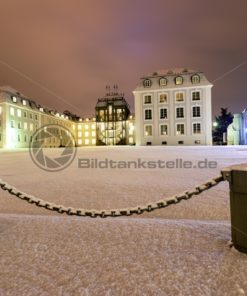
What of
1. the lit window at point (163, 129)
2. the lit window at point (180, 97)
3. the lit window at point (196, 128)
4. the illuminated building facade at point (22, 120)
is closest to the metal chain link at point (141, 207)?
the lit window at point (163, 129)

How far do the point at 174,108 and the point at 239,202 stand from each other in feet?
144

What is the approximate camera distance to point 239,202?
2.24 metres

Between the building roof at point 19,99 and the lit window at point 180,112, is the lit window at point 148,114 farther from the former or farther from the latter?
the building roof at point 19,99

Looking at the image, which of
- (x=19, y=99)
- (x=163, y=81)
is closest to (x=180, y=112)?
(x=163, y=81)

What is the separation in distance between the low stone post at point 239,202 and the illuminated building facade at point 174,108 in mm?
42753

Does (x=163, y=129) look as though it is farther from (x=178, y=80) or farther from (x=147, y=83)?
(x=178, y=80)

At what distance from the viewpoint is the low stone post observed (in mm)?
2174

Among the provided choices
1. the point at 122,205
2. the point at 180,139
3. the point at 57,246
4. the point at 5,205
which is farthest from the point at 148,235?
the point at 180,139

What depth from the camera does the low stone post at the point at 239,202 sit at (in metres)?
2.17

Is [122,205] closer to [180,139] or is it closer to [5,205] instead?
[5,205]

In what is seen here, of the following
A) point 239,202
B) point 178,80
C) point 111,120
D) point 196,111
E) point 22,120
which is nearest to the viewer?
point 239,202

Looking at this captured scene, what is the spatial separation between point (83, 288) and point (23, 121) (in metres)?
60.8

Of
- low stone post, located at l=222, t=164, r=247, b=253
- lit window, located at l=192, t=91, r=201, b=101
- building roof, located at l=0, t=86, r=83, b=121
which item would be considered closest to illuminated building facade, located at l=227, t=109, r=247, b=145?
lit window, located at l=192, t=91, r=201, b=101

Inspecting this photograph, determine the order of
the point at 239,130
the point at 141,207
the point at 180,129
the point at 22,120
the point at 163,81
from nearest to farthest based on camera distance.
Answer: the point at 141,207, the point at 239,130, the point at 180,129, the point at 163,81, the point at 22,120
